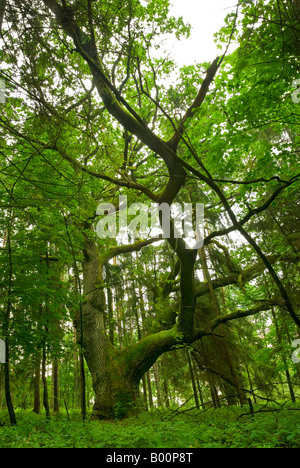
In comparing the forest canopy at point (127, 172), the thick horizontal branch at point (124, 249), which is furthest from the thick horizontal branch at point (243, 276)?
A: the thick horizontal branch at point (124, 249)

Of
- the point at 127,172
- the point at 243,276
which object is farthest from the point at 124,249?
the point at 243,276

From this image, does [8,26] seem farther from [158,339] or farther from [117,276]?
[117,276]

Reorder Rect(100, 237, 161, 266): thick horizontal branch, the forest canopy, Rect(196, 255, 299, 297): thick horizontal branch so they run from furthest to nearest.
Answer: Rect(100, 237, 161, 266): thick horizontal branch
Rect(196, 255, 299, 297): thick horizontal branch
the forest canopy

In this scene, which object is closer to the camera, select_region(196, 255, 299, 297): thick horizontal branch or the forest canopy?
the forest canopy

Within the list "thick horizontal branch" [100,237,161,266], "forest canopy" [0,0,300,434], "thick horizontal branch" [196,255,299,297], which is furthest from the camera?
"thick horizontal branch" [100,237,161,266]

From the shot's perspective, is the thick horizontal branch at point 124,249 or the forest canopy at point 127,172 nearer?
the forest canopy at point 127,172

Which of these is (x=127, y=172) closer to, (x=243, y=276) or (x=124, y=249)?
(x=124, y=249)

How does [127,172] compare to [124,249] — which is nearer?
[127,172]

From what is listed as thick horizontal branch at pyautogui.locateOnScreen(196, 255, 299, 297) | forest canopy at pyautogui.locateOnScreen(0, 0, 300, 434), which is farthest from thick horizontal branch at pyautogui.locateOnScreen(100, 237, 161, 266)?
thick horizontal branch at pyautogui.locateOnScreen(196, 255, 299, 297)

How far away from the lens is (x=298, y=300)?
735cm

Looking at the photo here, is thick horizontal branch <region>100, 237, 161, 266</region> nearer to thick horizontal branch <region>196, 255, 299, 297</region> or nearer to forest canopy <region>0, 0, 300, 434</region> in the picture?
forest canopy <region>0, 0, 300, 434</region>

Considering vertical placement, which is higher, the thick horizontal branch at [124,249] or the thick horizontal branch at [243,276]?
the thick horizontal branch at [124,249]

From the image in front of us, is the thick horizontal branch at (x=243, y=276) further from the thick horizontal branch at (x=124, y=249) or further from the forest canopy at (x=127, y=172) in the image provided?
the thick horizontal branch at (x=124, y=249)
